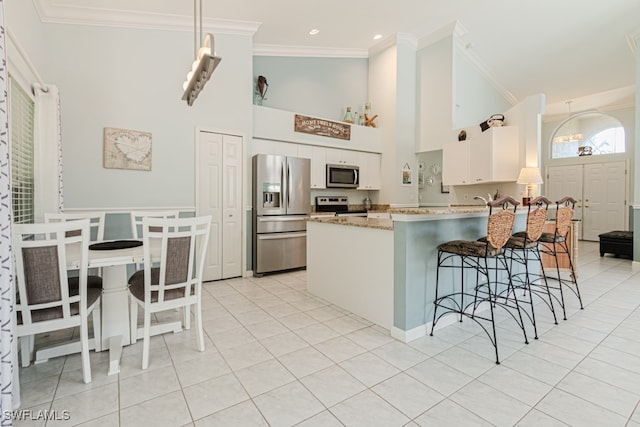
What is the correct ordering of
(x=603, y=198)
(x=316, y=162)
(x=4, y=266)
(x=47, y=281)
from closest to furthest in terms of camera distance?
(x=4, y=266) < (x=47, y=281) < (x=316, y=162) < (x=603, y=198)

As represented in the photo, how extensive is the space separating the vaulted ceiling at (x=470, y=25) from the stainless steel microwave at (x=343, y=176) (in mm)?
2222

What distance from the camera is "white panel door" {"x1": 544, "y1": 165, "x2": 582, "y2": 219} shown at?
789cm

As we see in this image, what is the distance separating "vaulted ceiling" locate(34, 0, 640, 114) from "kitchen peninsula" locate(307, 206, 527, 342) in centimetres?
313

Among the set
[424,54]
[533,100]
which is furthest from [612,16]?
[424,54]

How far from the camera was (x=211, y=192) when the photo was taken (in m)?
4.11

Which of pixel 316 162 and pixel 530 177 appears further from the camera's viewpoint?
pixel 316 162

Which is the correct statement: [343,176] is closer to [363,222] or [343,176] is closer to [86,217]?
[363,222]

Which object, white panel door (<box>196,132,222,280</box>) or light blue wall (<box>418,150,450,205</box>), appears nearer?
white panel door (<box>196,132,222,280</box>)

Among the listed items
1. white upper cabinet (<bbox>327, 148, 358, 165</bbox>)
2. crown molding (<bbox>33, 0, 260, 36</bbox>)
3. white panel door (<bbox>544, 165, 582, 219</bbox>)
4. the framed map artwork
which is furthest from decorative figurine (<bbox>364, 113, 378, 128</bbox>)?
white panel door (<bbox>544, 165, 582, 219</bbox>)

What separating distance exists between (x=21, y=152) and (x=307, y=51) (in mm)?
4376

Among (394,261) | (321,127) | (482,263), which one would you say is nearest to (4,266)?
(394,261)

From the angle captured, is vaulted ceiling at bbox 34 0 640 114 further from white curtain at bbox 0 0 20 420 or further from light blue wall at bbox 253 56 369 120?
white curtain at bbox 0 0 20 420

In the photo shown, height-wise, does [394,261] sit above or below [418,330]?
above

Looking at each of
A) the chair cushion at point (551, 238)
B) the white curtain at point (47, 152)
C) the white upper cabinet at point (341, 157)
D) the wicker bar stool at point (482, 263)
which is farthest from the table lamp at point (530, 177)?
the white curtain at point (47, 152)
